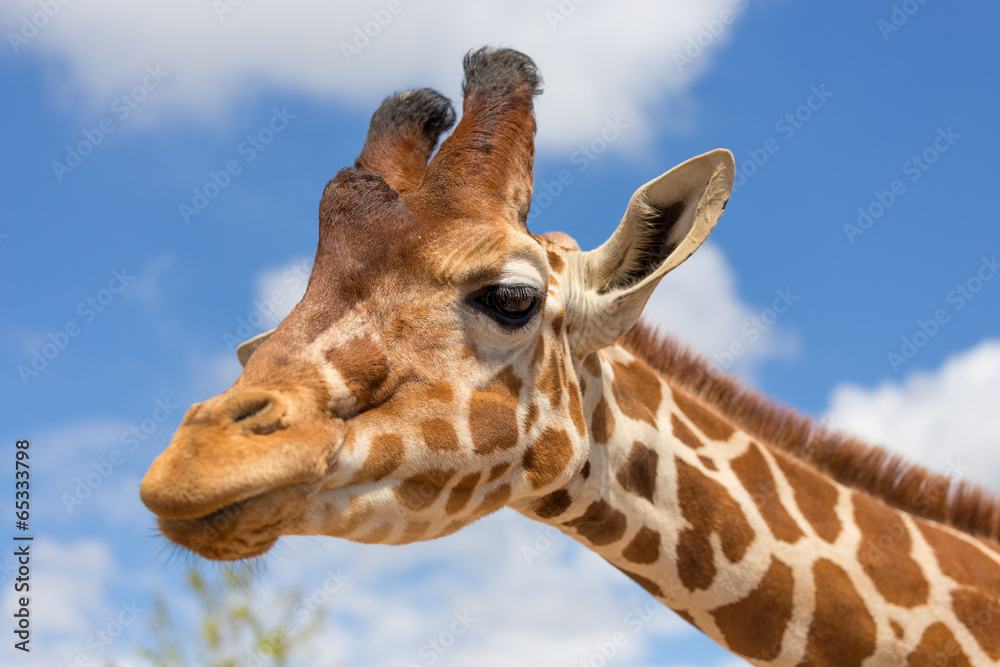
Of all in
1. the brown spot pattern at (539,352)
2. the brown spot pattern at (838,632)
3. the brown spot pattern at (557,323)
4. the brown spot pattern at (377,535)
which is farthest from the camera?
the brown spot pattern at (838,632)

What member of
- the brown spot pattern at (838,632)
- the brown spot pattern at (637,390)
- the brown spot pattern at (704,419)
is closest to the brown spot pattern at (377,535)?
the brown spot pattern at (637,390)

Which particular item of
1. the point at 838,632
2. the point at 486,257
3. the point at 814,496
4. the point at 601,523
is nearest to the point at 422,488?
the point at 486,257

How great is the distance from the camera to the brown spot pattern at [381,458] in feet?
11.1

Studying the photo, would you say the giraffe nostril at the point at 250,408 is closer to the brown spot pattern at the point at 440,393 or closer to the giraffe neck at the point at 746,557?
the brown spot pattern at the point at 440,393

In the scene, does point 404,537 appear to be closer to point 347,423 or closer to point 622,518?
point 347,423

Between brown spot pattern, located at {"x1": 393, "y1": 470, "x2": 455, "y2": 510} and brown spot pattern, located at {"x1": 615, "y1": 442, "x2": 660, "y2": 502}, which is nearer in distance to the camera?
brown spot pattern, located at {"x1": 393, "y1": 470, "x2": 455, "y2": 510}

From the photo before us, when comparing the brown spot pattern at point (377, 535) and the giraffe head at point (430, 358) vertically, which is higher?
the giraffe head at point (430, 358)

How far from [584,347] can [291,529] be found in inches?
72.6

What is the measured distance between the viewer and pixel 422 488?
11.8ft

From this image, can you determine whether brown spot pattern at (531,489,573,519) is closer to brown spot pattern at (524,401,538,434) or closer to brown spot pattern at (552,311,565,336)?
brown spot pattern at (524,401,538,434)

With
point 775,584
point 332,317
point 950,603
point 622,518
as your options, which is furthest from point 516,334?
point 950,603

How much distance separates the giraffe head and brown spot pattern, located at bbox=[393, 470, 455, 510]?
1cm

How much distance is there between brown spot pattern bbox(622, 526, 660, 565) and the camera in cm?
444

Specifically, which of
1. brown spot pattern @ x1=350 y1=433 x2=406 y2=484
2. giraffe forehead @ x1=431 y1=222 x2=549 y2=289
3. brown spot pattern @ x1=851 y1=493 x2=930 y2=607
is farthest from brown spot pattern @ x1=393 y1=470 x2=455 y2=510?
brown spot pattern @ x1=851 y1=493 x2=930 y2=607
